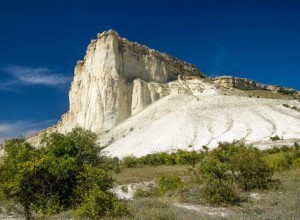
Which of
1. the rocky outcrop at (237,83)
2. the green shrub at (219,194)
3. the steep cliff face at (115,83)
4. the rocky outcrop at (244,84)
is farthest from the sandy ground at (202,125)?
the rocky outcrop at (237,83)

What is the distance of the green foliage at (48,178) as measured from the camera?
48.6 feet

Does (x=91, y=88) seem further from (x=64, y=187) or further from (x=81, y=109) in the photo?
(x=64, y=187)

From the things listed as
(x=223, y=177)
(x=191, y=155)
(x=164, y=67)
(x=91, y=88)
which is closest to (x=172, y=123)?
(x=191, y=155)

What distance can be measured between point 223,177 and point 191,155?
71.3 feet

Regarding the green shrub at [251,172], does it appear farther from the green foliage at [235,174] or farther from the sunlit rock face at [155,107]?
the sunlit rock face at [155,107]

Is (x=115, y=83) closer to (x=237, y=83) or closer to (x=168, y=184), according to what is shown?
(x=237, y=83)

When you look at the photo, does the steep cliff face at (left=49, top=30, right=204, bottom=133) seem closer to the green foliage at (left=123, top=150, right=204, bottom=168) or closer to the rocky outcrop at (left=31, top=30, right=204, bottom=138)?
the rocky outcrop at (left=31, top=30, right=204, bottom=138)

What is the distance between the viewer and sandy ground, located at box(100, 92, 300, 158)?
52219mm

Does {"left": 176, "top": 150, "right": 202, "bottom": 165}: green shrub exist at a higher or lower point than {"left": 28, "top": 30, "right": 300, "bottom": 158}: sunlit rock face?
lower

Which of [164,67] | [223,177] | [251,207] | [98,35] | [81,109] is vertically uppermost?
[98,35]

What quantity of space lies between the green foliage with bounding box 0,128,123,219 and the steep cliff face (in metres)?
55.6

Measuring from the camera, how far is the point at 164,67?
87.9 meters

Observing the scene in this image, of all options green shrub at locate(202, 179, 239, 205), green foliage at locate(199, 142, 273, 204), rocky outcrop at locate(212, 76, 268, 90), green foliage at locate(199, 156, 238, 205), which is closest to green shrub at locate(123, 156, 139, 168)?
green foliage at locate(199, 142, 273, 204)

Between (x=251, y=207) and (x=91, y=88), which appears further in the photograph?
(x=91, y=88)
